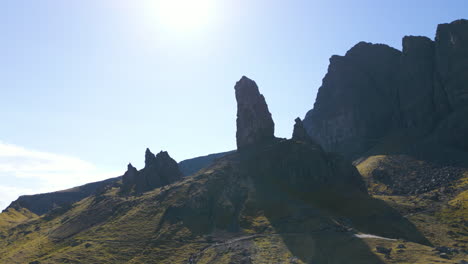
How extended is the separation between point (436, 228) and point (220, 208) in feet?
309

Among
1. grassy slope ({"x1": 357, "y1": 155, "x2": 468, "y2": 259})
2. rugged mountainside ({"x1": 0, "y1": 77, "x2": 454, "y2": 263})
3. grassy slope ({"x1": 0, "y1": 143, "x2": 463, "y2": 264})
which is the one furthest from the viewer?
grassy slope ({"x1": 357, "y1": 155, "x2": 468, "y2": 259})

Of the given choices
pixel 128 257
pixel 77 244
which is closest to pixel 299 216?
pixel 128 257

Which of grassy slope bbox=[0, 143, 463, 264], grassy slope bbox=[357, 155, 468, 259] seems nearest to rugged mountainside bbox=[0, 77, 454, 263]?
grassy slope bbox=[0, 143, 463, 264]

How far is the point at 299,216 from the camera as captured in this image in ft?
519

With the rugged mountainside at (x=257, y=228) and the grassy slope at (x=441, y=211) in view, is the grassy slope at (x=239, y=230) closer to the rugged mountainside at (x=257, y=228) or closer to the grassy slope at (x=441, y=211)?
the rugged mountainside at (x=257, y=228)

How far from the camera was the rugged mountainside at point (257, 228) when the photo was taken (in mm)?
126312

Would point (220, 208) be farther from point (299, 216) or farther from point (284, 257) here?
point (284, 257)

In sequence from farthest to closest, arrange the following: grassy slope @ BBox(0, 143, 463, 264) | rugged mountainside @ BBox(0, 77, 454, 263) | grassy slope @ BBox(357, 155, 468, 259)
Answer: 1. grassy slope @ BBox(357, 155, 468, 259)
2. rugged mountainside @ BBox(0, 77, 454, 263)
3. grassy slope @ BBox(0, 143, 463, 264)

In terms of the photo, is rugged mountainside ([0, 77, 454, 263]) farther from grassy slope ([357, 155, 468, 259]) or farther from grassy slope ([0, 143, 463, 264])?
grassy slope ([357, 155, 468, 259])

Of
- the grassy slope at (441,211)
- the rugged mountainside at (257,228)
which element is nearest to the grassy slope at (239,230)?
the rugged mountainside at (257,228)

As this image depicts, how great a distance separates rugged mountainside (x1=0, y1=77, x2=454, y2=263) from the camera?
414 ft

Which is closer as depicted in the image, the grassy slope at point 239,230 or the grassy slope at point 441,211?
the grassy slope at point 239,230

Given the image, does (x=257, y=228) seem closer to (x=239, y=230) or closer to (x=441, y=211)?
(x=239, y=230)

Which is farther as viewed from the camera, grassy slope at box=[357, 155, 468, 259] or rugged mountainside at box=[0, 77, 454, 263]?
grassy slope at box=[357, 155, 468, 259]
